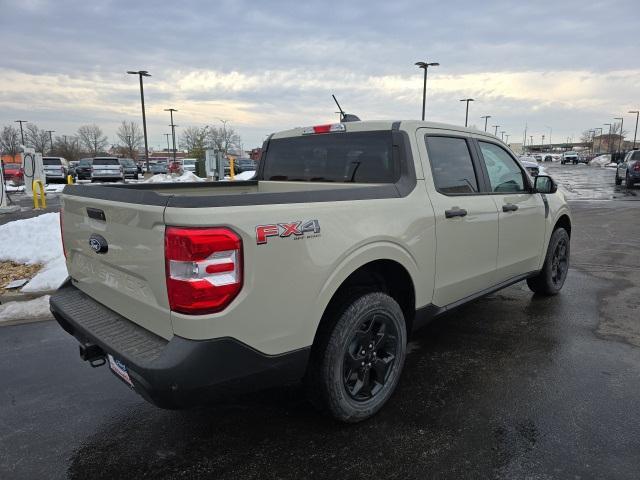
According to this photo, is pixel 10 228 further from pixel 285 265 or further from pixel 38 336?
pixel 285 265

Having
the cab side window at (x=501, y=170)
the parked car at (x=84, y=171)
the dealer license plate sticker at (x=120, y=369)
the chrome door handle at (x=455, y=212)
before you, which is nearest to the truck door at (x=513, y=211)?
the cab side window at (x=501, y=170)

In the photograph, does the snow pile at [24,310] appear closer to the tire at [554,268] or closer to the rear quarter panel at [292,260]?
the rear quarter panel at [292,260]

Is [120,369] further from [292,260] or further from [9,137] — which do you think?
[9,137]

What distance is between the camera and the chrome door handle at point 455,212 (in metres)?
3.33

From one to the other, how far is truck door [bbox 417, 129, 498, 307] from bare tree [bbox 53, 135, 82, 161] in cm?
8278

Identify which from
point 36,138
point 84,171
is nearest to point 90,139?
point 36,138

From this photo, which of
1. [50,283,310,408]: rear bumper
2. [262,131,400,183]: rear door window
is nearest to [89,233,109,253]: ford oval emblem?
[50,283,310,408]: rear bumper

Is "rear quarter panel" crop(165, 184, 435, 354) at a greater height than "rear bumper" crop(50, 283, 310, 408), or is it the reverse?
"rear quarter panel" crop(165, 184, 435, 354)

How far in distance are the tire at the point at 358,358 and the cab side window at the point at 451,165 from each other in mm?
1079

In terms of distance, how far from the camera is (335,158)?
3660 millimetres

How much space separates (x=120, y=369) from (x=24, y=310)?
3.37 m

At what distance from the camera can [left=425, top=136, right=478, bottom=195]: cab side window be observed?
3.43 m

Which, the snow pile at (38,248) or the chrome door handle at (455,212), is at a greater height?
the chrome door handle at (455,212)

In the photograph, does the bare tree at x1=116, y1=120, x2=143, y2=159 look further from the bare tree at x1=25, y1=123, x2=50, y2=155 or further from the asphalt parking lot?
the asphalt parking lot
